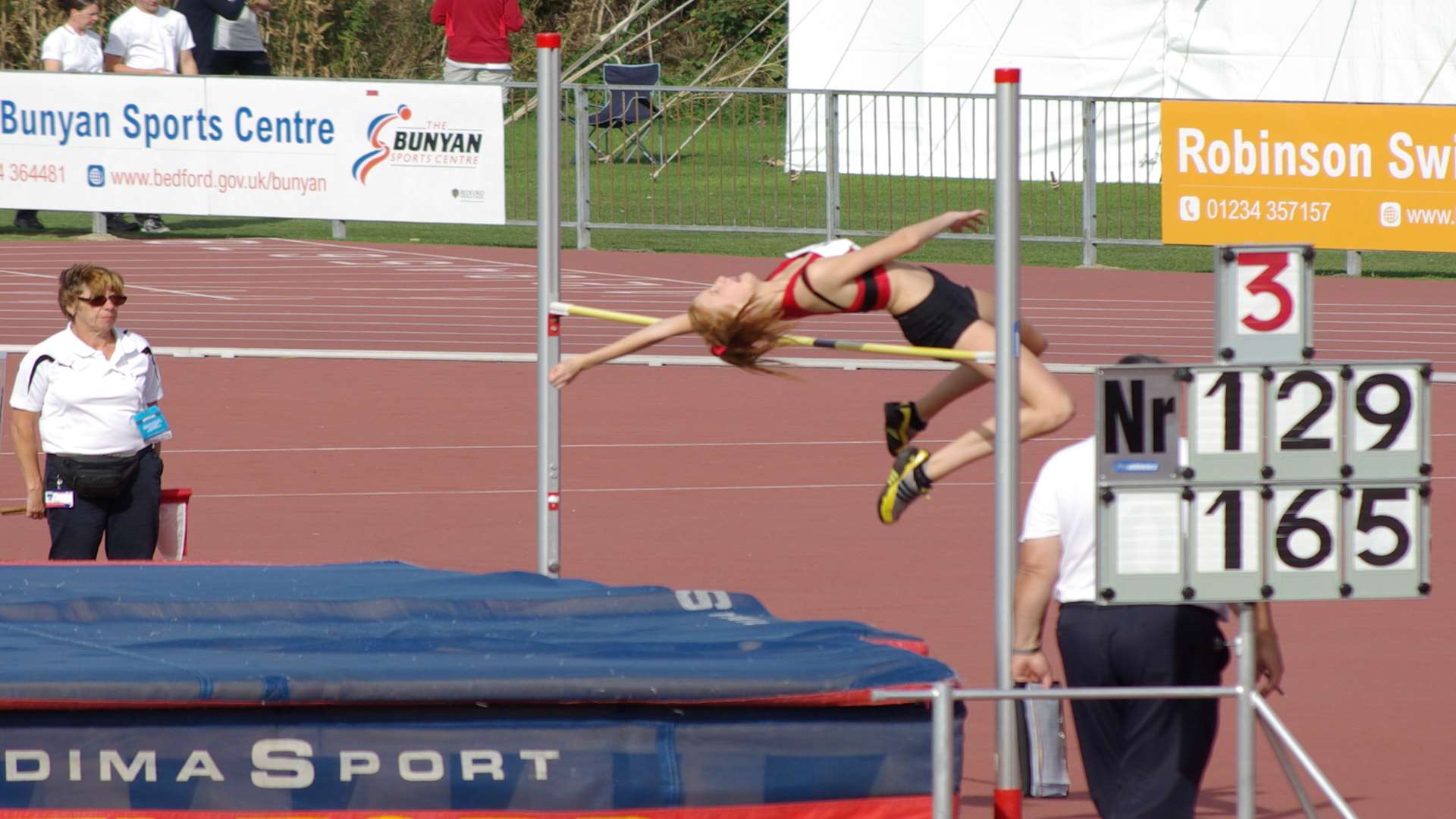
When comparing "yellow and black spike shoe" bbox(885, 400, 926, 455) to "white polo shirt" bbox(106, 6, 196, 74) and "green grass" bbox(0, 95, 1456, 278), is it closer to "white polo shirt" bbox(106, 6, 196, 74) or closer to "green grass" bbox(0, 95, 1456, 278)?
"green grass" bbox(0, 95, 1456, 278)

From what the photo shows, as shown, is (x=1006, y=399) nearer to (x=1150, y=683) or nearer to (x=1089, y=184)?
(x=1150, y=683)

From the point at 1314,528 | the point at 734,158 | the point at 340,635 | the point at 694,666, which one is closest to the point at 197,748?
the point at 340,635

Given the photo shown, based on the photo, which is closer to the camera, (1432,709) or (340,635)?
(340,635)

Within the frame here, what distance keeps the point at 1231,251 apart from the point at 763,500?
5.98 meters

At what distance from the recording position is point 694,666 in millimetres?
5383

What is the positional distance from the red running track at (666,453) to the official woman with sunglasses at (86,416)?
5.09ft

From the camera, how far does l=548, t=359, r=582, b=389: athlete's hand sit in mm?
6680

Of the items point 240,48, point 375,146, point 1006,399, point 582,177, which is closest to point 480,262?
point 582,177

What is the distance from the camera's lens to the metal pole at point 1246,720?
4992 mm

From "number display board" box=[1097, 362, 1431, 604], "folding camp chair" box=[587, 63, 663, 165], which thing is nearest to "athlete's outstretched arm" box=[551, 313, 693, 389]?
"number display board" box=[1097, 362, 1431, 604]

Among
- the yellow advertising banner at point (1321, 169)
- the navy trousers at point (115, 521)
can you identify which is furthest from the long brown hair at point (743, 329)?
the yellow advertising banner at point (1321, 169)

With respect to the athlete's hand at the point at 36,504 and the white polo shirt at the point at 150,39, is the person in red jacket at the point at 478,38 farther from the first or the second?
the athlete's hand at the point at 36,504

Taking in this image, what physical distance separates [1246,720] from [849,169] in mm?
17290

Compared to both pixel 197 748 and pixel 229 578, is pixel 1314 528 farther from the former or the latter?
pixel 229 578
